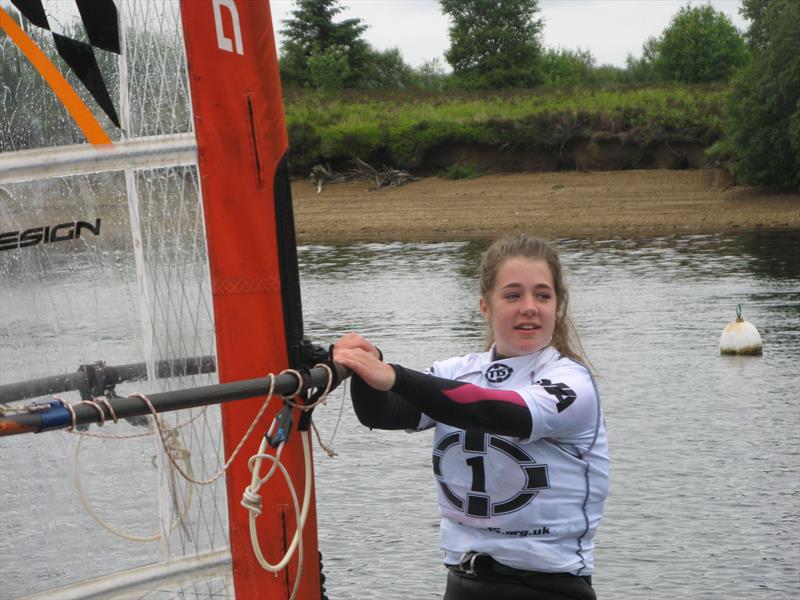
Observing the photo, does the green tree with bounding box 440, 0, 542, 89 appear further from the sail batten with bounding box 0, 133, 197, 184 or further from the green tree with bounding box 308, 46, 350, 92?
the sail batten with bounding box 0, 133, 197, 184

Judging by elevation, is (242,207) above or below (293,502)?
above

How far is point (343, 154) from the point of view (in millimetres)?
38875

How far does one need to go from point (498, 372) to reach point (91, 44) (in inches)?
52.2

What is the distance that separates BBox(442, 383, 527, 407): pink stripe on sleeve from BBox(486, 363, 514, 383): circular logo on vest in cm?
19

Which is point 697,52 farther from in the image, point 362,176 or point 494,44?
point 362,176

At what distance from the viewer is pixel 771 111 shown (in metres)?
32.2

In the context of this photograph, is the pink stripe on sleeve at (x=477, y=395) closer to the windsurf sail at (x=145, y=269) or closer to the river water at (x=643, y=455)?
the windsurf sail at (x=145, y=269)

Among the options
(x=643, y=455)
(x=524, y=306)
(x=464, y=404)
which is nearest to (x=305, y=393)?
(x=464, y=404)

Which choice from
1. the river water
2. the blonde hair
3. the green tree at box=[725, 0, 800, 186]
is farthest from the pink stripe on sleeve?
the green tree at box=[725, 0, 800, 186]

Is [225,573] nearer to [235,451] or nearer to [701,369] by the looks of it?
[235,451]

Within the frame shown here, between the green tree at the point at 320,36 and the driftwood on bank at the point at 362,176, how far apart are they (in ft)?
→ 51.7

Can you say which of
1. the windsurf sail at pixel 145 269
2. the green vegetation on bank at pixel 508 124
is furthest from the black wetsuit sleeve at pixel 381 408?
the green vegetation on bank at pixel 508 124

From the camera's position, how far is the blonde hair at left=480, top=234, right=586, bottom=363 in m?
3.48

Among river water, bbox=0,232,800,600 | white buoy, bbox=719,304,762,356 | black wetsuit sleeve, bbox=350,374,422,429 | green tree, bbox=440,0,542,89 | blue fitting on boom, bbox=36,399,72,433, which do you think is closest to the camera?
blue fitting on boom, bbox=36,399,72,433
